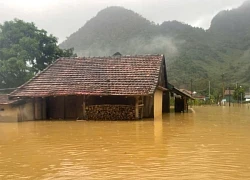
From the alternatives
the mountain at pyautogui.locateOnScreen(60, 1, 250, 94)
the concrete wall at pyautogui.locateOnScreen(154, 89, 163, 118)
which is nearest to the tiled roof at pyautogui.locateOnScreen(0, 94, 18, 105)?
the concrete wall at pyautogui.locateOnScreen(154, 89, 163, 118)

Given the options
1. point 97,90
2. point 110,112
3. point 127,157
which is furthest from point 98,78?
point 127,157

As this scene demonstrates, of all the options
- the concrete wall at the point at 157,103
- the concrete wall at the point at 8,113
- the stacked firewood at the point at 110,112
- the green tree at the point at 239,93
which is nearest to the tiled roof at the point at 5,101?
the concrete wall at the point at 8,113

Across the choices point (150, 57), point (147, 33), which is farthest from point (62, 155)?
point (147, 33)

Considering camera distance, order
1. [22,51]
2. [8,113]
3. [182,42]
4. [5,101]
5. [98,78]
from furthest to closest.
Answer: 1. [182,42]
2. [22,51]
3. [98,78]
4. [5,101]
5. [8,113]

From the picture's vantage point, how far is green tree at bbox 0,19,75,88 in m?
27.7

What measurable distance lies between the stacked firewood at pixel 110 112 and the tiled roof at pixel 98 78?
808 mm

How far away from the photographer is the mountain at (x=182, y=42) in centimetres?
6569

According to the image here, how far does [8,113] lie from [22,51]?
36.2ft

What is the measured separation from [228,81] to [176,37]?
2559 cm

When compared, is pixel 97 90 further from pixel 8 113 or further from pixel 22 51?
pixel 22 51

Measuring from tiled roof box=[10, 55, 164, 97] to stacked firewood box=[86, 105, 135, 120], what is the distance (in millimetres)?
808

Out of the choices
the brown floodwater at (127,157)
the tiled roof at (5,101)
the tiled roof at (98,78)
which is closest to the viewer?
the brown floodwater at (127,157)

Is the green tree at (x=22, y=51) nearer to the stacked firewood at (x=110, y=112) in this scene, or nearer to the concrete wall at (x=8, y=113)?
the concrete wall at (x=8, y=113)

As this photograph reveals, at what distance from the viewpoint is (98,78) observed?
1997 cm
